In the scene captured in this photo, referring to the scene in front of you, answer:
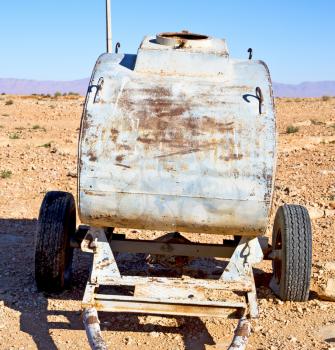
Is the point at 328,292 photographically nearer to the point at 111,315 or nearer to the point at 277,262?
the point at 277,262

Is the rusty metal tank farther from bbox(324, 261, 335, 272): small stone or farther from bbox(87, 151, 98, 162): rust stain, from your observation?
bbox(324, 261, 335, 272): small stone

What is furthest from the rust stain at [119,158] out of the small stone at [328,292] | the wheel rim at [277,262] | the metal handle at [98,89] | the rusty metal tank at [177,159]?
the small stone at [328,292]

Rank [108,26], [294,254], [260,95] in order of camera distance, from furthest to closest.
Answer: [108,26], [294,254], [260,95]

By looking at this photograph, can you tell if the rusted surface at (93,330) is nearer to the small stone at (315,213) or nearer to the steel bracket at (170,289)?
the steel bracket at (170,289)

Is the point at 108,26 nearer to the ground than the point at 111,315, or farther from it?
farther from it

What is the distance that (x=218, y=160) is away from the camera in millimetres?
4934

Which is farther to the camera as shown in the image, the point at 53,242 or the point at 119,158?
the point at 53,242

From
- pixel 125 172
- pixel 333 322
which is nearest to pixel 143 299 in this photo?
pixel 125 172

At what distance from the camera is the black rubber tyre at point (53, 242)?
5613 millimetres

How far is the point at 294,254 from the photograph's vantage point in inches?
217

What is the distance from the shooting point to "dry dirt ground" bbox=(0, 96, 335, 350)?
5086 mm

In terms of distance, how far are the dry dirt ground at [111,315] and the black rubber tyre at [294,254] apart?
0.50ft

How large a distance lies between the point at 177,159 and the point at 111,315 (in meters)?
1.54

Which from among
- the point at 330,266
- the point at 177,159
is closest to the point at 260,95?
the point at 177,159
